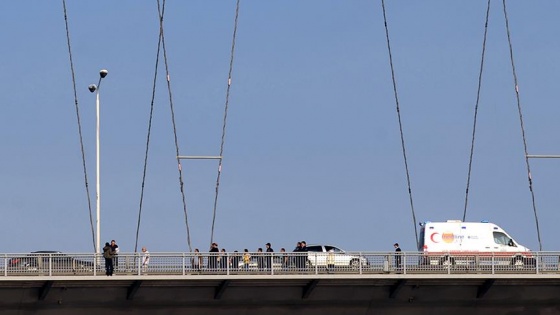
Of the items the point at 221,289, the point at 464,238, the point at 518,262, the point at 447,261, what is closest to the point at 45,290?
the point at 221,289

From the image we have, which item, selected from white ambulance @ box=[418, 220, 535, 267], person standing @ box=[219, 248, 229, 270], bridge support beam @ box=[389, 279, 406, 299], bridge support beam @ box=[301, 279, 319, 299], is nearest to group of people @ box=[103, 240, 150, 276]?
person standing @ box=[219, 248, 229, 270]

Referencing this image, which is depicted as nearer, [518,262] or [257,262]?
[257,262]

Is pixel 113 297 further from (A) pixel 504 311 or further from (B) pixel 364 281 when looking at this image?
(A) pixel 504 311

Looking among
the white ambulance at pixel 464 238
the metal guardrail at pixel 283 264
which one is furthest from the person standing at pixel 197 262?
the white ambulance at pixel 464 238

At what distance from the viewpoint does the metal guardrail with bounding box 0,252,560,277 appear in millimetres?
69500

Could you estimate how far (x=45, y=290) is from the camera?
2665 inches

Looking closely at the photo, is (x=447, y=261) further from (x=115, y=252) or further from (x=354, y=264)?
(x=115, y=252)

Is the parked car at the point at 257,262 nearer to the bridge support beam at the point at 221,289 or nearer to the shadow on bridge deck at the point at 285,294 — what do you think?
the shadow on bridge deck at the point at 285,294

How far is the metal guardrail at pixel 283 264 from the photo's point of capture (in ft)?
228

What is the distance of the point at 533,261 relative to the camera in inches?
2953

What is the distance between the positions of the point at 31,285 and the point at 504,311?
21.0m

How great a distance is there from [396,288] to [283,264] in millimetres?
5117

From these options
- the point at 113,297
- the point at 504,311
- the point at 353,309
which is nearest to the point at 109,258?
the point at 113,297

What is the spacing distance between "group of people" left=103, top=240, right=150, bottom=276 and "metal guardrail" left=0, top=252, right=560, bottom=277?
87 mm
